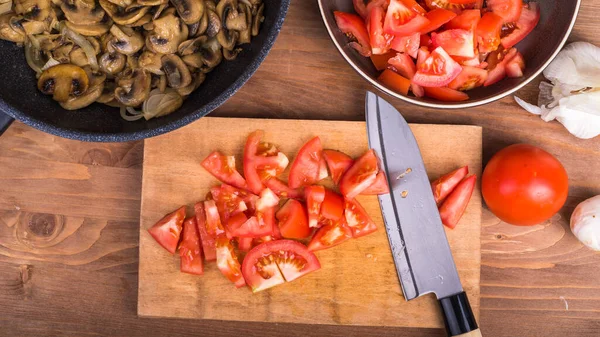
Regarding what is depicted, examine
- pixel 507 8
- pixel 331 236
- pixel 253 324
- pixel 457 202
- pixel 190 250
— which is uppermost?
pixel 507 8

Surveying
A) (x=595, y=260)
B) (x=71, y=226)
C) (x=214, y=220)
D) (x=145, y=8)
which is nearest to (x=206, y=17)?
(x=145, y=8)

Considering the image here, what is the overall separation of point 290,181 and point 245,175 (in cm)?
13

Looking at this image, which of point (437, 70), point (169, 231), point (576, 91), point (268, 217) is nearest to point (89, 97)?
point (169, 231)

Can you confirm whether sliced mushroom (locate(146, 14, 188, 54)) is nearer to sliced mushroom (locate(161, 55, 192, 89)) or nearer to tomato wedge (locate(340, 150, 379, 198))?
sliced mushroom (locate(161, 55, 192, 89))

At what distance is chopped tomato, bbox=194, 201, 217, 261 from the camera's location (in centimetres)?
158

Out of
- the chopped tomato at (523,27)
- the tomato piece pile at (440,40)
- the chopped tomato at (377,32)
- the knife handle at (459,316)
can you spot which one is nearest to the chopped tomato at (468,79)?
the tomato piece pile at (440,40)

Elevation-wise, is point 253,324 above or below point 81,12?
below

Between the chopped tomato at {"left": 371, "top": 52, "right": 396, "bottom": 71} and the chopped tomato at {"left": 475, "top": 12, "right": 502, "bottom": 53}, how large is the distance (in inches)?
9.1

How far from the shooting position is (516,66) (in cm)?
147

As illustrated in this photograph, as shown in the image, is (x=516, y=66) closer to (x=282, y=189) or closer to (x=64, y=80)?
(x=282, y=189)

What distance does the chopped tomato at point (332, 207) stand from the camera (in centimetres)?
154

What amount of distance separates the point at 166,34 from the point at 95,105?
11.2 inches

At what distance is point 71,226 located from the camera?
1.67 metres

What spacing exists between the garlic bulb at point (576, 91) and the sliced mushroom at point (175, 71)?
0.97 metres
